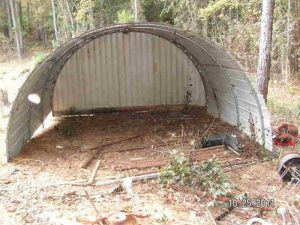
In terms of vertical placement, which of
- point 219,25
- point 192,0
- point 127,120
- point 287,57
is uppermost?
point 192,0

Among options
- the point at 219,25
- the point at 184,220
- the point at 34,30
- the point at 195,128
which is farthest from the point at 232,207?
the point at 34,30

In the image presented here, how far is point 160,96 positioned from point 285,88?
5168 mm

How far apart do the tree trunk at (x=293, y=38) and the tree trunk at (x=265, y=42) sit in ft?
17.2

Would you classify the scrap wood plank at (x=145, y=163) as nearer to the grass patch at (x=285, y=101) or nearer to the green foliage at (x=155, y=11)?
the grass patch at (x=285, y=101)

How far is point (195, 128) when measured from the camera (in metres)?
10.1

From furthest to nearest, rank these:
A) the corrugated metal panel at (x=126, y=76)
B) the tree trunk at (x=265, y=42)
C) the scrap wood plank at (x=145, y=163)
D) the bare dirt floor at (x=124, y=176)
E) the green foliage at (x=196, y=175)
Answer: the corrugated metal panel at (x=126, y=76) < the tree trunk at (x=265, y=42) < the scrap wood plank at (x=145, y=163) < the green foliage at (x=196, y=175) < the bare dirt floor at (x=124, y=176)

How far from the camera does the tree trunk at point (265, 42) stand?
930cm

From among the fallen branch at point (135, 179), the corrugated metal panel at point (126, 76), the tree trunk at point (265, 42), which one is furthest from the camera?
the corrugated metal panel at point (126, 76)

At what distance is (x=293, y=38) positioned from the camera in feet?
49.4

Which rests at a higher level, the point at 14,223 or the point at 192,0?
the point at 192,0

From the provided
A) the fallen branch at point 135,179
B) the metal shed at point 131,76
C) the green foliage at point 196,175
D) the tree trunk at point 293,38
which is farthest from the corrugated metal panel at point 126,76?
the green foliage at point 196,175

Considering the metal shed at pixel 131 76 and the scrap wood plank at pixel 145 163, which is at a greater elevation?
the metal shed at pixel 131 76

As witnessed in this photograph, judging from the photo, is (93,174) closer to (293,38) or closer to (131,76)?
(131,76)

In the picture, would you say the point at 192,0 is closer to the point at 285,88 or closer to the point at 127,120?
the point at 285,88
